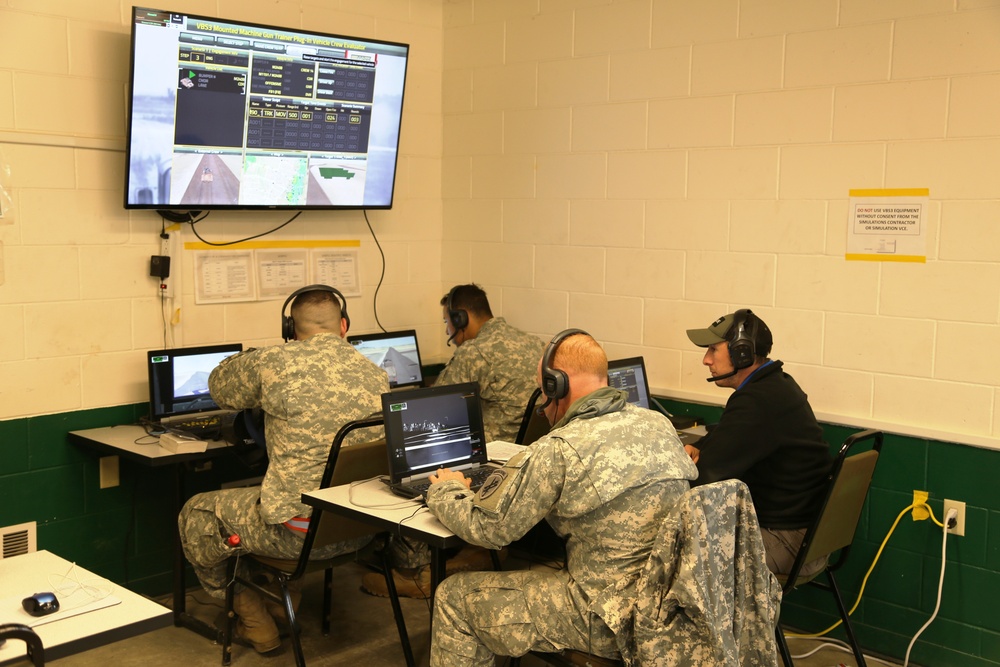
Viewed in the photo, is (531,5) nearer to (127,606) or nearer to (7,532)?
(7,532)

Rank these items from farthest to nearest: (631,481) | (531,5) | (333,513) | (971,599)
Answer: (531,5)
(971,599)
(333,513)
(631,481)

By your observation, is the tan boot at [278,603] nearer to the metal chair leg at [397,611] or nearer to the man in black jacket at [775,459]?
the metal chair leg at [397,611]

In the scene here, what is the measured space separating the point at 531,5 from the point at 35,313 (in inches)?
109

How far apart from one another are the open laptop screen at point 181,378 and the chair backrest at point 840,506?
2381mm

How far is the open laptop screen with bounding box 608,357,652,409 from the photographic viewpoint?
4.20m

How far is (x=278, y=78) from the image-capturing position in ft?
14.2

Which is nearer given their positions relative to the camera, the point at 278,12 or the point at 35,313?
the point at 35,313

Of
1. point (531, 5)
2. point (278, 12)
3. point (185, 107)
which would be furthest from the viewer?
point (531, 5)

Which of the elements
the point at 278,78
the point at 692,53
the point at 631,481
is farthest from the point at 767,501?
the point at 278,78

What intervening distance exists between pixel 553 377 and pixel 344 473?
2.86 feet

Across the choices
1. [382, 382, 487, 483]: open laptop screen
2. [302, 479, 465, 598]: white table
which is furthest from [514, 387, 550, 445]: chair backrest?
[302, 479, 465, 598]: white table

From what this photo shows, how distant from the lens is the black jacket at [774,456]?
3.26 m

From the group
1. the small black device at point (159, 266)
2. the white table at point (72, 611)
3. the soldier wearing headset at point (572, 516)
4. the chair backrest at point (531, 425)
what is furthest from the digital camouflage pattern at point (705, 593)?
the small black device at point (159, 266)

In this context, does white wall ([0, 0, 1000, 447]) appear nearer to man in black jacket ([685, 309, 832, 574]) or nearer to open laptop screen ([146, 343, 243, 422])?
open laptop screen ([146, 343, 243, 422])
